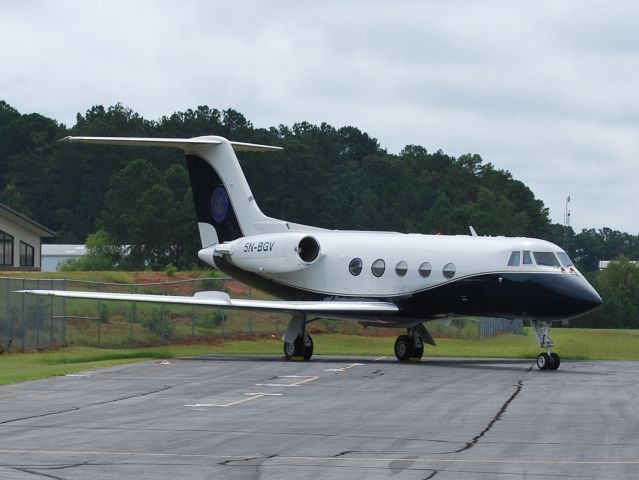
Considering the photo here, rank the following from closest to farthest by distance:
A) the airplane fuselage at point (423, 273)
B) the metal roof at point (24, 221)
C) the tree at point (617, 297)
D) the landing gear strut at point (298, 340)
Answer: the airplane fuselage at point (423, 273) → the landing gear strut at point (298, 340) → the metal roof at point (24, 221) → the tree at point (617, 297)

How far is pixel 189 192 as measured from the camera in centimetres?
10200

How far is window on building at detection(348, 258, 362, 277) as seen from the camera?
3606 centimetres

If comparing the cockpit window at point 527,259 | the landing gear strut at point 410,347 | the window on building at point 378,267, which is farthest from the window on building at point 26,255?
the cockpit window at point 527,259

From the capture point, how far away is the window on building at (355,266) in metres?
36.1

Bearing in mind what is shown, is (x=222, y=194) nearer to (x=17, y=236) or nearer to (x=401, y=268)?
(x=401, y=268)

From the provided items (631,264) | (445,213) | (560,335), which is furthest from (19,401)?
(631,264)

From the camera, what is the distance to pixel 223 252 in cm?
3928

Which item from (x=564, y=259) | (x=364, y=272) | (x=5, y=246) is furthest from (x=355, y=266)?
(x=5, y=246)

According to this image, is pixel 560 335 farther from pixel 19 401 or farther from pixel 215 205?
pixel 19 401

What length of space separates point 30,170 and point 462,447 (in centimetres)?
12331

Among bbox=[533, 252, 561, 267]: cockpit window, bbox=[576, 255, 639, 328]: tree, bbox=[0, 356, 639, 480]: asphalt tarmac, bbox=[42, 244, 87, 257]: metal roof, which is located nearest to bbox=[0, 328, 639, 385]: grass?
bbox=[0, 356, 639, 480]: asphalt tarmac

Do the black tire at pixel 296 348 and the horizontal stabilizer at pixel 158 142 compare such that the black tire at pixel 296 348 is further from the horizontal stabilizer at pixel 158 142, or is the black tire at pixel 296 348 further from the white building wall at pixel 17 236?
the white building wall at pixel 17 236

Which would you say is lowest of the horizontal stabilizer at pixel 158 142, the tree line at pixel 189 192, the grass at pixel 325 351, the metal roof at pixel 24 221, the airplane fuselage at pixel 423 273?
the grass at pixel 325 351

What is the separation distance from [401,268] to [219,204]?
25.2 ft
